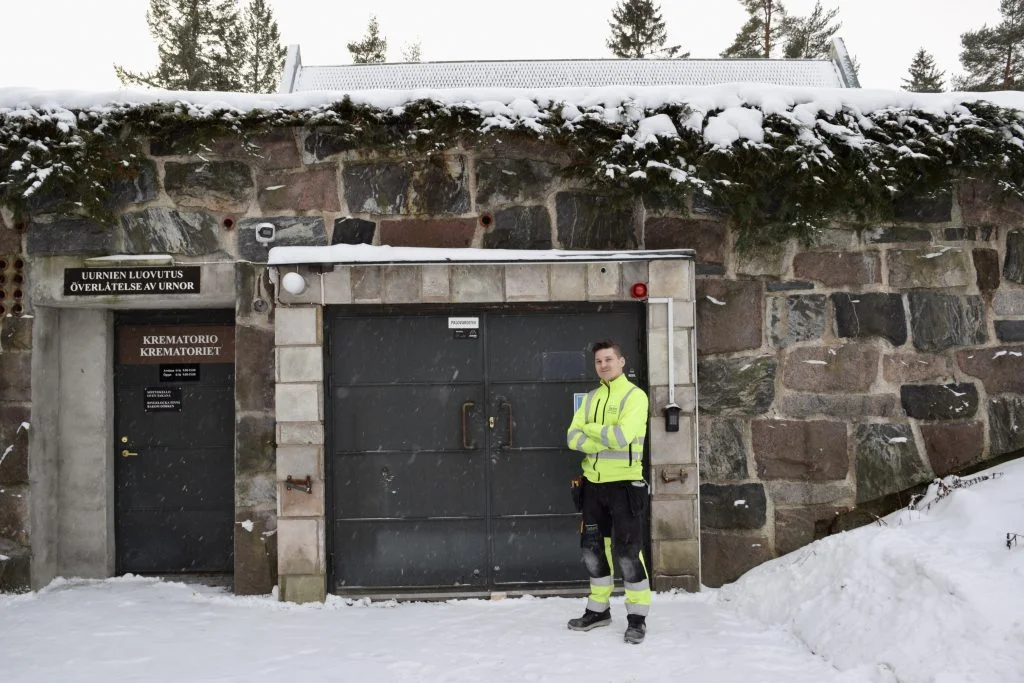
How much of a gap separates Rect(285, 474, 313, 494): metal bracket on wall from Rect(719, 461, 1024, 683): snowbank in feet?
9.28

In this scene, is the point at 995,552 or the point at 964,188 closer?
the point at 995,552

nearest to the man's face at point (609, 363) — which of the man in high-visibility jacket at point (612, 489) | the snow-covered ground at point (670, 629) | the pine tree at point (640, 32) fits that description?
the man in high-visibility jacket at point (612, 489)

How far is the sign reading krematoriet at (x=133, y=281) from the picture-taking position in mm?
5480

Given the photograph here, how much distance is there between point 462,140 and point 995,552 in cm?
392

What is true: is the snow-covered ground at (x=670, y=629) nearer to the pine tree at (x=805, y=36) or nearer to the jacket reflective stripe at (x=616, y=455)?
the jacket reflective stripe at (x=616, y=455)

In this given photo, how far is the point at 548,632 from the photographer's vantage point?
4.70 meters

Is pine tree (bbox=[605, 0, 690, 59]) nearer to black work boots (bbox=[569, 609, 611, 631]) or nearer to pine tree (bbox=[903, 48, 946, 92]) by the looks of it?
pine tree (bbox=[903, 48, 946, 92])

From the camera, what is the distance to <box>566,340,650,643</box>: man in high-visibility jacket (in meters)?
4.52

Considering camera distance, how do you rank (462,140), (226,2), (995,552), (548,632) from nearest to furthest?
(995,552) < (548,632) < (462,140) < (226,2)

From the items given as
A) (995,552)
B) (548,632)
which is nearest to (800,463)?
(995,552)

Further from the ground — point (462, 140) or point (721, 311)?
point (462, 140)

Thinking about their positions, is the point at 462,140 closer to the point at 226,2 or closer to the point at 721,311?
the point at 721,311

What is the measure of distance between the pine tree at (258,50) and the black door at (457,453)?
16074 millimetres

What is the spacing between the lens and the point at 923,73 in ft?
74.8
